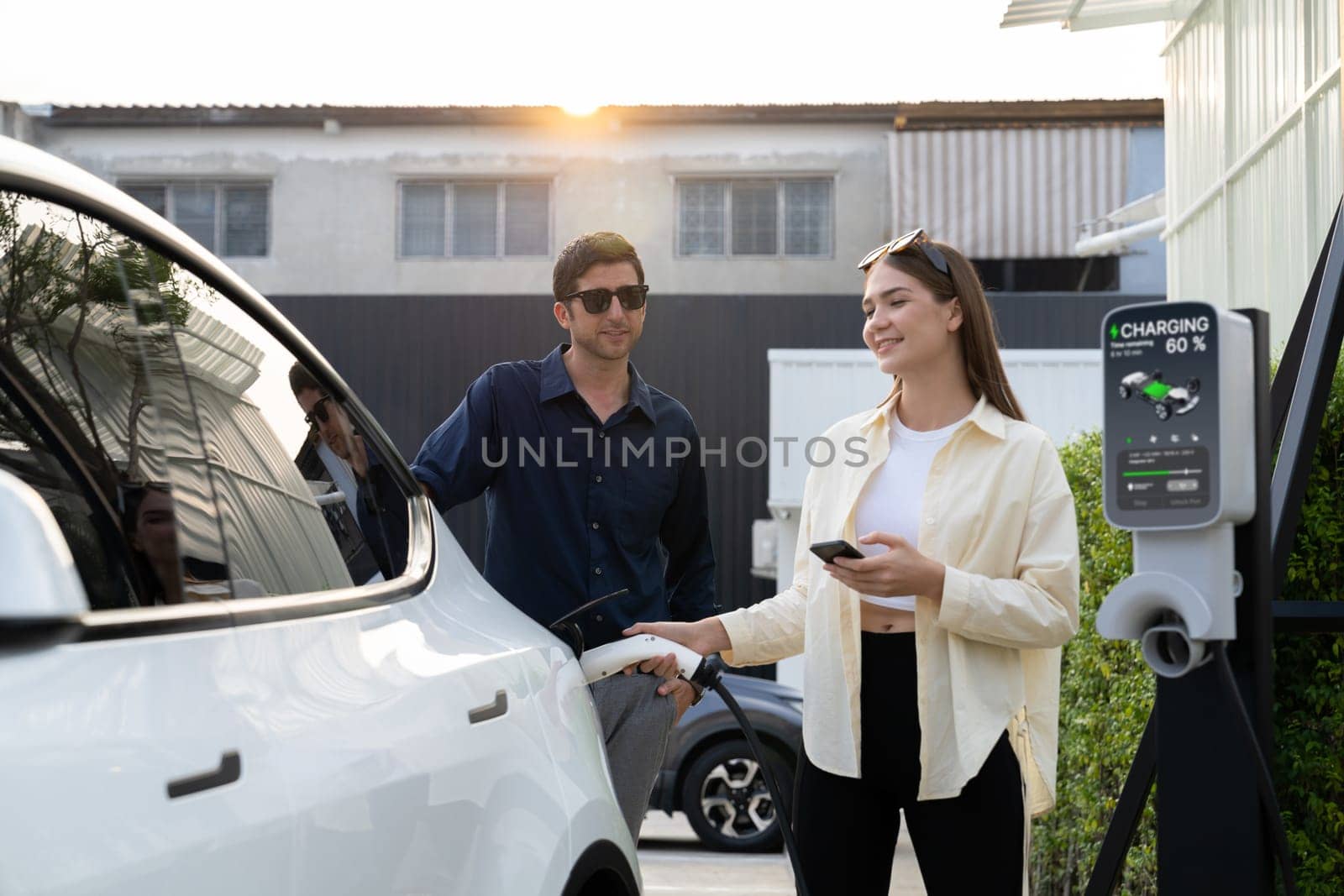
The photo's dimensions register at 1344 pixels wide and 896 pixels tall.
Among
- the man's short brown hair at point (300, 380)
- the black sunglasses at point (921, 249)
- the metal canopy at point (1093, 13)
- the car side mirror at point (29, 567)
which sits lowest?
the car side mirror at point (29, 567)

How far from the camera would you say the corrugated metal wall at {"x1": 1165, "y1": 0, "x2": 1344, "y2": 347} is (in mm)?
5383

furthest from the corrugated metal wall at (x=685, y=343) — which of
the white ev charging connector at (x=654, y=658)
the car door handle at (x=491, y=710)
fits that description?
the car door handle at (x=491, y=710)

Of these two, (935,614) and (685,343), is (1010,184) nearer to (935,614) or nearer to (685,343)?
(685,343)

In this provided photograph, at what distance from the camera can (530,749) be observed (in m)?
2.05

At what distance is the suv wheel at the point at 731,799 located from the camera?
29.1 ft

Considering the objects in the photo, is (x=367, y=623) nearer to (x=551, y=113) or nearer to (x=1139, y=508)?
(x=1139, y=508)

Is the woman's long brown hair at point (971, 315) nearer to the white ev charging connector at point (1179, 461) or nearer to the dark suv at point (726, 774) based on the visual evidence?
the white ev charging connector at point (1179, 461)

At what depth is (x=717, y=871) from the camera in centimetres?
820

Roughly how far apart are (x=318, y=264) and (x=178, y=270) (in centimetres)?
1879

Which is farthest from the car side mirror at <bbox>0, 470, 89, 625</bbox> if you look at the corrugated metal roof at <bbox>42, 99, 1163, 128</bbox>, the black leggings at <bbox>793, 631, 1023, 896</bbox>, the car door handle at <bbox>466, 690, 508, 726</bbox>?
the corrugated metal roof at <bbox>42, 99, 1163, 128</bbox>

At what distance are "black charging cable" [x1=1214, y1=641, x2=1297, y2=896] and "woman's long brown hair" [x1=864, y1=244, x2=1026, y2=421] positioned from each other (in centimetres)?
74

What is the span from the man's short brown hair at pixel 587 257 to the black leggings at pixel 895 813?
1.07m

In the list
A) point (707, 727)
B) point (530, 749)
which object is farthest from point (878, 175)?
point (530, 749)

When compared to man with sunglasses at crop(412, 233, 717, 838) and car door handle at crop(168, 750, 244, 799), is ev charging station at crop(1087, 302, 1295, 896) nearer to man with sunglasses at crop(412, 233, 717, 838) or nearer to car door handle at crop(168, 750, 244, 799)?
man with sunglasses at crop(412, 233, 717, 838)
